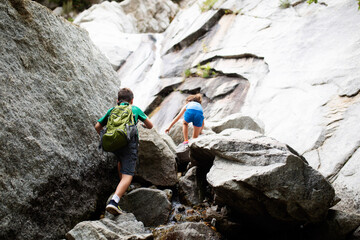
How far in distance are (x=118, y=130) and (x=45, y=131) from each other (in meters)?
1.18

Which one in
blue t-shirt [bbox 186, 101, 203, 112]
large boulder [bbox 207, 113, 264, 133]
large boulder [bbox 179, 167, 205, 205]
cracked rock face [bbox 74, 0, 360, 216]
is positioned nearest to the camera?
large boulder [bbox 179, 167, 205, 205]

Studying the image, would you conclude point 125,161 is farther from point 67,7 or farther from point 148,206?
point 67,7

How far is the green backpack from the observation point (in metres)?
4.14

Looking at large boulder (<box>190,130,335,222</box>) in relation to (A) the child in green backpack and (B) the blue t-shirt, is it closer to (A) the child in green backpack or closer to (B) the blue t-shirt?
(A) the child in green backpack

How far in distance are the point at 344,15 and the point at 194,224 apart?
10708 millimetres

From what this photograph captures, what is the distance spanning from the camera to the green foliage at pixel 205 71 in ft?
A: 42.7

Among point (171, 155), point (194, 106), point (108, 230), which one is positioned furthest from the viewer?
point (194, 106)

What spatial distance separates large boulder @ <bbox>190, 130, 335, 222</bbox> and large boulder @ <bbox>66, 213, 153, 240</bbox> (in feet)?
4.49

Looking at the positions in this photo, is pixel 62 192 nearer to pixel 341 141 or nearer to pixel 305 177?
pixel 305 177

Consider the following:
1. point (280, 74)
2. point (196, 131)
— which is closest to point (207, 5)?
point (280, 74)

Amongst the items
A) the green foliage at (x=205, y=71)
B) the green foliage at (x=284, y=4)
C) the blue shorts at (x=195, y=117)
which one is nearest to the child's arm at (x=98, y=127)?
the blue shorts at (x=195, y=117)

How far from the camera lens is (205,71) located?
1311 centimetres

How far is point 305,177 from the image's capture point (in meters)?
3.65

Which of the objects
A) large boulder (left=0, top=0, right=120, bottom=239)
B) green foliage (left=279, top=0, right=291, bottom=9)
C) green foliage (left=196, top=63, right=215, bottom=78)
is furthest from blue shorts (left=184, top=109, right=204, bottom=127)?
green foliage (left=279, top=0, right=291, bottom=9)
